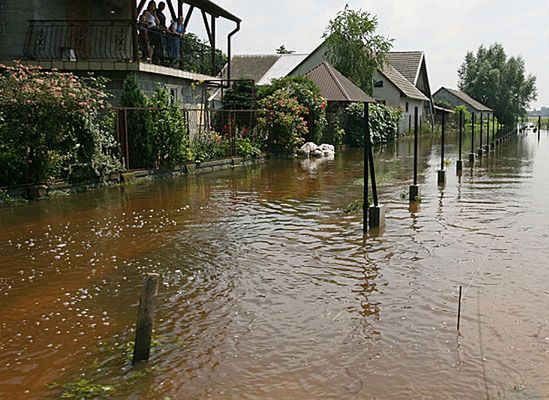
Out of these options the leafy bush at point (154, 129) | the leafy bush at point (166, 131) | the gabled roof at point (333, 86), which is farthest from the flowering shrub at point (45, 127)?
the gabled roof at point (333, 86)

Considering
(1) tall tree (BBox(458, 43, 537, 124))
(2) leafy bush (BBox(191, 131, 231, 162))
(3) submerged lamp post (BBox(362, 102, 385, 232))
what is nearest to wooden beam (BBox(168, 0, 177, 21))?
(2) leafy bush (BBox(191, 131, 231, 162))

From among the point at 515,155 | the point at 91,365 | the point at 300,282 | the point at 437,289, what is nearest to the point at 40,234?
the point at 300,282

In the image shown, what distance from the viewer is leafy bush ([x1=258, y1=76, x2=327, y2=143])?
27.4m

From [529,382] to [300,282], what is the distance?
3080 mm

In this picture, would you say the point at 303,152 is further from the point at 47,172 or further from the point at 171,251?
the point at 171,251

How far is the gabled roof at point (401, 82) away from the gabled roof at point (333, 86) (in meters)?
12.3

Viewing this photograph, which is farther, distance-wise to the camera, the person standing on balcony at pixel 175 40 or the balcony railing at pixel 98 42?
the person standing on balcony at pixel 175 40

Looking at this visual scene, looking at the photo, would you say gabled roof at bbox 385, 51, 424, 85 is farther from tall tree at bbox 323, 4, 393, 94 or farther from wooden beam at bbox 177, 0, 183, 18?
wooden beam at bbox 177, 0, 183, 18

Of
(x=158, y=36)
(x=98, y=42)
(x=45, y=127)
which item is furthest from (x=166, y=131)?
(x=45, y=127)

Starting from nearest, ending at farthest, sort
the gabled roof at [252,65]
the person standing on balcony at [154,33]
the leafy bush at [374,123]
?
1. the person standing on balcony at [154,33]
2. the leafy bush at [374,123]
3. the gabled roof at [252,65]

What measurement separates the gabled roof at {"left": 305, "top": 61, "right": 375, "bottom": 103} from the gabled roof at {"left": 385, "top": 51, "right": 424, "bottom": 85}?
21.5 meters

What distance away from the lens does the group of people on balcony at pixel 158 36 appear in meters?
19.7

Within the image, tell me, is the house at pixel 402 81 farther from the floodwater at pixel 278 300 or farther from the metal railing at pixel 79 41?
the floodwater at pixel 278 300

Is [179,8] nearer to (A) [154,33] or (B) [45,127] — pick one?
(A) [154,33]
